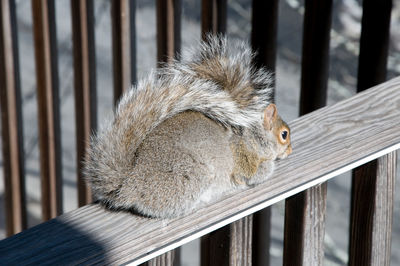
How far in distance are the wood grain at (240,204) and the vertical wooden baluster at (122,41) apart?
1077mm

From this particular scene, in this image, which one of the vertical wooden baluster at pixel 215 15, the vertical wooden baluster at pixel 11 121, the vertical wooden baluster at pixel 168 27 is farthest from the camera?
the vertical wooden baluster at pixel 11 121

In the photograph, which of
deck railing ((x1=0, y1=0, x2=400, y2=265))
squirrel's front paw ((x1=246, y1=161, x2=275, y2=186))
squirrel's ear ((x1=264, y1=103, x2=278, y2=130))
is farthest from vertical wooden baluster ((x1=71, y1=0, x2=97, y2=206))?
squirrel's front paw ((x1=246, y1=161, x2=275, y2=186))

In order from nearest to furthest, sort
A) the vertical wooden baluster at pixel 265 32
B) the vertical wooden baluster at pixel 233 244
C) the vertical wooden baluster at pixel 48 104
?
1. the vertical wooden baluster at pixel 233 244
2. the vertical wooden baluster at pixel 265 32
3. the vertical wooden baluster at pixel 48 104

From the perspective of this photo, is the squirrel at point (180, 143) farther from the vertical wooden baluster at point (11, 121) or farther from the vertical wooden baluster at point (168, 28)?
the vertical wooden baluster at point (11, 121)

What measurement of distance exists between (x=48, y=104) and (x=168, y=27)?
693mm

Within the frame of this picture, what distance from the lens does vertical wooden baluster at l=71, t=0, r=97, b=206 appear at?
1975mm

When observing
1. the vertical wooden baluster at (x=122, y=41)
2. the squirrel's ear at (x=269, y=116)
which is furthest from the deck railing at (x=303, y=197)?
the vertical wooden baluster at (x=122, y=41)

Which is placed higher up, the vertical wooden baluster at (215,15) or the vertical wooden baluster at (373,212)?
the vertical wooden baluster at (215,15)

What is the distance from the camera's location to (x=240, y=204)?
2.47 feet

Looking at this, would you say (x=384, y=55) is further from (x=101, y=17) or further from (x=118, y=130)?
(x=101, y=17)

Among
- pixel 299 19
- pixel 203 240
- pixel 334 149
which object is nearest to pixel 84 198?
pixel 203 240

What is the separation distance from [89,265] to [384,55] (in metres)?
0.96

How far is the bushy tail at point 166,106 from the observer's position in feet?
2.69

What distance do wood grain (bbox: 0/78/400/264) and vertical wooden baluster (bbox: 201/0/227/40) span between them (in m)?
0.75
